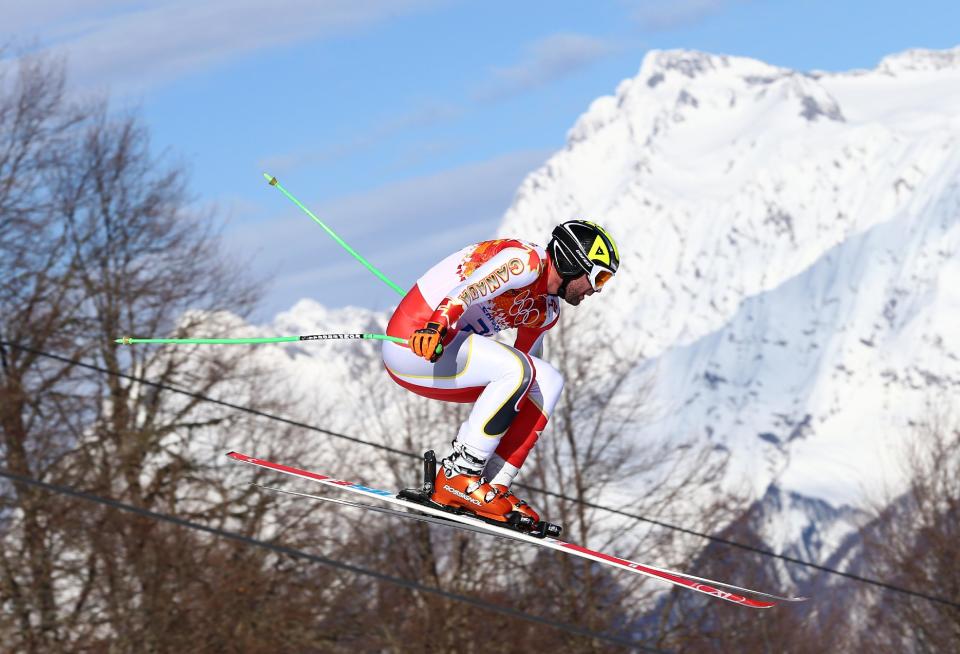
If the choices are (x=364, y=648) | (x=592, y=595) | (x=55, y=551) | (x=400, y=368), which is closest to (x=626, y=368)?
(x=592, y=595)

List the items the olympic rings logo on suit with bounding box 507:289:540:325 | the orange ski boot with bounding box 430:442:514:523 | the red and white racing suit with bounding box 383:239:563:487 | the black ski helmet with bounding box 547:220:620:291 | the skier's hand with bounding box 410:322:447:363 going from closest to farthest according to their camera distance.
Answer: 1. the skier's hand with bounding box 410:322:447:363
2. the black ski helmet with bounding box 547:220:620:291
3. the red and white racing suit with bounding box 383:239:563:487
4. the olympic rings logo on suit with bounding box 507:289:540:325
5. the orange ski boot with bounding box 430:442:514:523

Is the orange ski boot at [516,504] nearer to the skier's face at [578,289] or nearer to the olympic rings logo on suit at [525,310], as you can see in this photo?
the olympic rings logo on suit at [525,310]

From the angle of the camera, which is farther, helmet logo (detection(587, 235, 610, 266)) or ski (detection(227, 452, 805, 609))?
ski (detection(227, 452, 805, 609))

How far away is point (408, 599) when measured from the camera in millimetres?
33750

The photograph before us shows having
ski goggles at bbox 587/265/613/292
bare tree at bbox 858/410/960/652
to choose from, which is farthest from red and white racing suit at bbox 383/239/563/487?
bare tree at bbox 858/410/960/652

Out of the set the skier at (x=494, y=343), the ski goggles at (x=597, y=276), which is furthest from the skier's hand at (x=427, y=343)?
the ski goggles at (x=597, y=276)

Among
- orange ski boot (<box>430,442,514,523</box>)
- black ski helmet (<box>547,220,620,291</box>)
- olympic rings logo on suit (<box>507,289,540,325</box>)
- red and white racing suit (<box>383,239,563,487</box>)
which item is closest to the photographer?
black ski helmet (<box>547,220,620,291</box>)

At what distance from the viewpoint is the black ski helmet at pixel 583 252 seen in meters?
7.09

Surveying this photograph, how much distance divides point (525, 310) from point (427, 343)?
96 cm

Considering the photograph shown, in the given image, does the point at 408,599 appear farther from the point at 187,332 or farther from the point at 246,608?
the point at 187,332

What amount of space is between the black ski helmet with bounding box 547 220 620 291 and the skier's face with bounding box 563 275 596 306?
0.02m

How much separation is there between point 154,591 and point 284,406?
9.15 m

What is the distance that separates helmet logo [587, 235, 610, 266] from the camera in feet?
23.3

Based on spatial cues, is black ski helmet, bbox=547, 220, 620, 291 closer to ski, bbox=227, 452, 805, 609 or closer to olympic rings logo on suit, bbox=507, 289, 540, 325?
olympic rings logo on suit, bbox=507, 289, 540, 325
